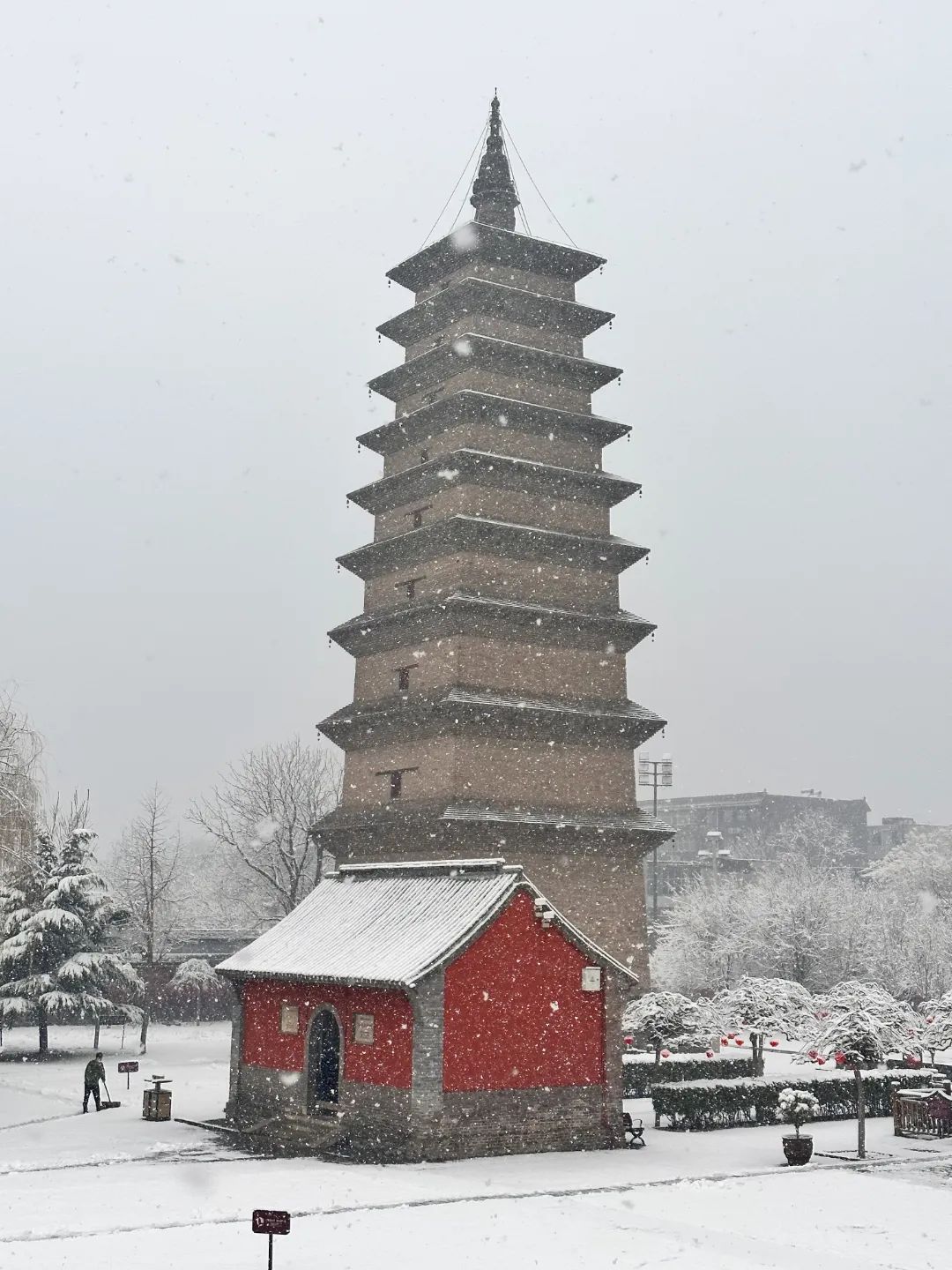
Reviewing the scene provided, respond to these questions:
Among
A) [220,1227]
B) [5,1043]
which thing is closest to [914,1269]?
[220,1227]

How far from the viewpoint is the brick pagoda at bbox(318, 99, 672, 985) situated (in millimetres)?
33594

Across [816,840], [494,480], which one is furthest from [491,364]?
[816,840]

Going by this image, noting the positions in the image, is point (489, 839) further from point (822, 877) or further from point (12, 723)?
point (822, 877)

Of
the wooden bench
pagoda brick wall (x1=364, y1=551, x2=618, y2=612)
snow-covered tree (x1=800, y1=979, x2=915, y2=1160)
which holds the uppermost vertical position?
pagoda brick wall (x1=364, y1=551, x2=618, y2=612)

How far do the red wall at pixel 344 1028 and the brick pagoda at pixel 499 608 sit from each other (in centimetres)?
664

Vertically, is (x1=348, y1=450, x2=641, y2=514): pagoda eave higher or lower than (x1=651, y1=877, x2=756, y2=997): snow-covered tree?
higher

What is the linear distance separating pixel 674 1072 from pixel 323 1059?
11.9 meters

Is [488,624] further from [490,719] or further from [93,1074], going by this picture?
[93,1074]

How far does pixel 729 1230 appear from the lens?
17281 millimetres

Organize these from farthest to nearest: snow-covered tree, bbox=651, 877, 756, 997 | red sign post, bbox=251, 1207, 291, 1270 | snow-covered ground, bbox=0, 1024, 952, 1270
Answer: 1. snow-covered tree, bbox=651, 877, 756, 997
2. snow-covered ground, bbox=0, 1024, 952, 1270
3. red sign post, bbox=251, 1207, 291, 1270

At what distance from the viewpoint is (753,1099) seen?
2922cm

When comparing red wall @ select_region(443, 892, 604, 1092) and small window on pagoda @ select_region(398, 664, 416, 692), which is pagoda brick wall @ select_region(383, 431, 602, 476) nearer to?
small window on pagoda @ select_region(398, 664, 416, 692)

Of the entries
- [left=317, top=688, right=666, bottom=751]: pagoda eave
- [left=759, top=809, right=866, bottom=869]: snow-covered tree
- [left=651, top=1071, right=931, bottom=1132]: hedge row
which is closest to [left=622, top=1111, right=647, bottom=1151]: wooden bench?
[left=651, top=1071, right=931, bottom=1132]: hedge row

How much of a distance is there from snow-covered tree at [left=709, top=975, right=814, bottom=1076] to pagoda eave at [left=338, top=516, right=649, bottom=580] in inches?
488
